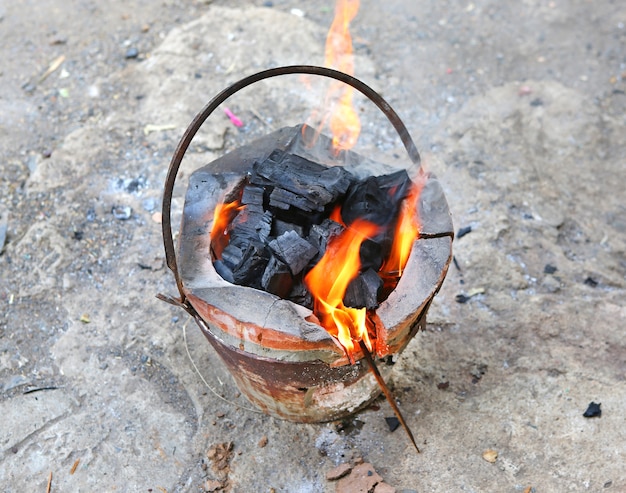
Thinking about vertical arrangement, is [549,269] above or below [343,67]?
below

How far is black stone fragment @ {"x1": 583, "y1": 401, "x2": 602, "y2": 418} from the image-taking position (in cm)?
298

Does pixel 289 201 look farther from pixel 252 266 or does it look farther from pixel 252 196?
pixel 252 266

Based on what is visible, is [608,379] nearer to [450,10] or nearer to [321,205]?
[321,205]

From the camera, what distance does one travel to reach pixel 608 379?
10.3 feet

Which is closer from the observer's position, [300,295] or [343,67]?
[300,295]

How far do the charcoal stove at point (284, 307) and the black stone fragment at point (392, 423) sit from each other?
0.14 meters

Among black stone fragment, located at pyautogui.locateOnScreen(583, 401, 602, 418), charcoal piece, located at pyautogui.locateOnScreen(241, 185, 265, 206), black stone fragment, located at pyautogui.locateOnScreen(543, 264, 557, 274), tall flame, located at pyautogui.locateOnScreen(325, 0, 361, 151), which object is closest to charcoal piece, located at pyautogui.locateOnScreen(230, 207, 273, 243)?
charcoal piece, located at pyautogui.locateOnScreen(241, 185, 265, 206)

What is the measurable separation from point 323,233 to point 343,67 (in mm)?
2777

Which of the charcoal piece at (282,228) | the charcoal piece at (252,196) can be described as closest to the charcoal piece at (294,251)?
the charcoal piece at (282,228)

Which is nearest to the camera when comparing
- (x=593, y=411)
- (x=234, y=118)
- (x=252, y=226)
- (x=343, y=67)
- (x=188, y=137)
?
(x=188, y=137)

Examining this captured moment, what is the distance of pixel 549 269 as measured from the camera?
3.86 m

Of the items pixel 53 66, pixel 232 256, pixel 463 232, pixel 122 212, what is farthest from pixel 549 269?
pixel 53 66

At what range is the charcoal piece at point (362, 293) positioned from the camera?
2494 mm

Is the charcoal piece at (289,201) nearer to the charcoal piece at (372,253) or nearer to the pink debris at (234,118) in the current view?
the charcoal piece at (372,253)
